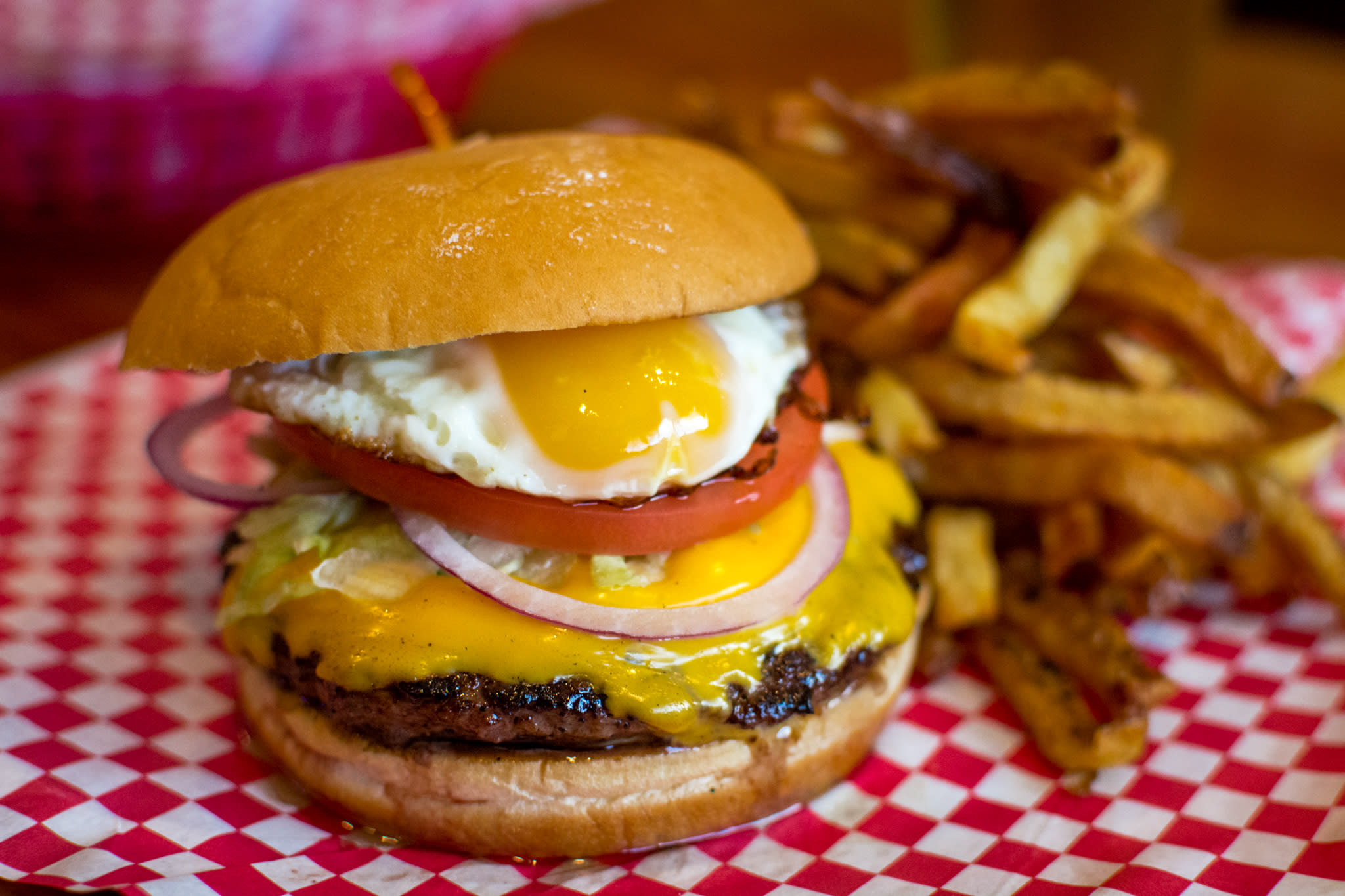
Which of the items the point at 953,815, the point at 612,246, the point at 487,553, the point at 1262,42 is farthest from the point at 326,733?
the point at 1262,42

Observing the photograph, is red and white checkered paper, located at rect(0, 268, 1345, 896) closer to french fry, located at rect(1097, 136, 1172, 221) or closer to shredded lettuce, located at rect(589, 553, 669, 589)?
shredded lettuce, located at rect(589, 553, 669, 589)

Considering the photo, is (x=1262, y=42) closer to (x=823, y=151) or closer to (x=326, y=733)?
(x=823, y=151)

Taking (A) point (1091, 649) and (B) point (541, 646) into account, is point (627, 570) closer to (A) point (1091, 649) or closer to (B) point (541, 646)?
(B) point (541, 646)

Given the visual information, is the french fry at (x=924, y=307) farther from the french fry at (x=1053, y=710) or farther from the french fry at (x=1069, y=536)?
the french fry at (x=1053, y=710)

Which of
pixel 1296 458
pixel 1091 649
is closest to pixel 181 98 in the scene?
pixel 1091 649

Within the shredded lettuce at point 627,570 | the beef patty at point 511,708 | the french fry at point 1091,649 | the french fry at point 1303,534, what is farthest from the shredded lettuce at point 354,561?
the french fry at point 1303,534
